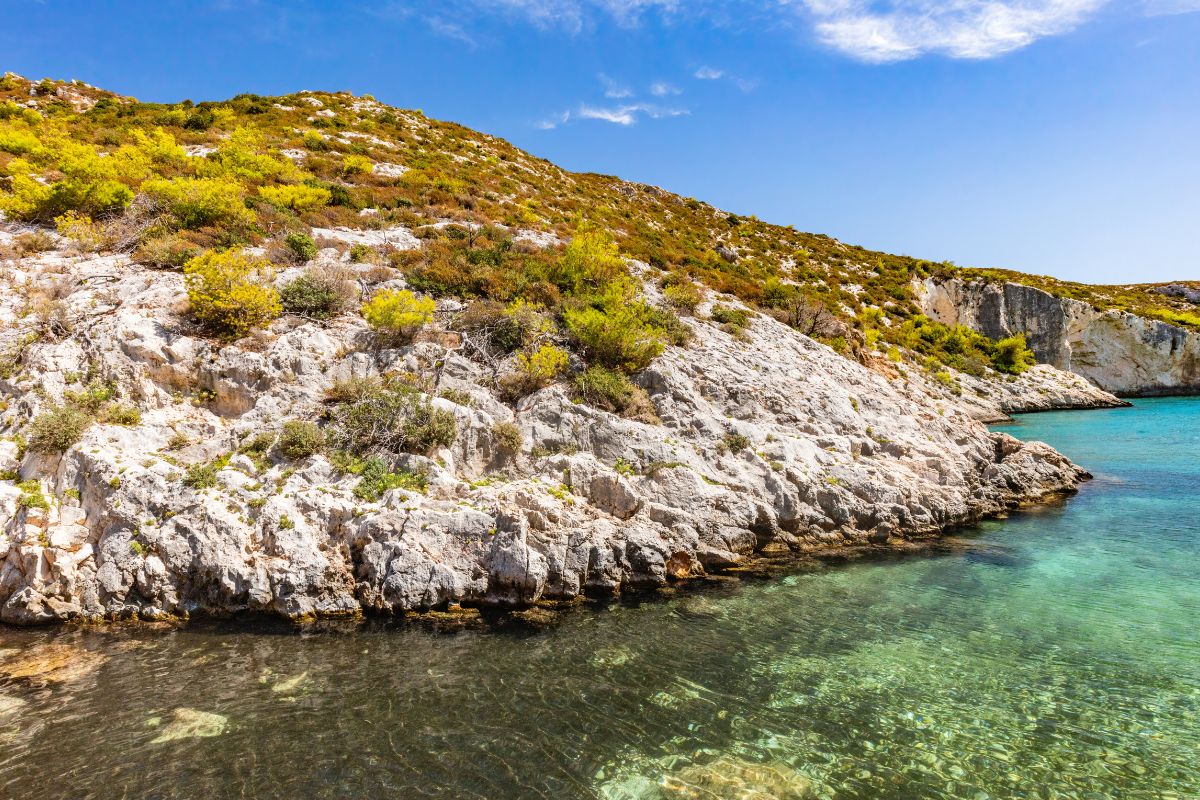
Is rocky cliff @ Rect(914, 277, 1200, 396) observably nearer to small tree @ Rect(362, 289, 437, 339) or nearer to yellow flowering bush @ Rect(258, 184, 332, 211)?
small tree @ Rect(362, 289, 437, 339)

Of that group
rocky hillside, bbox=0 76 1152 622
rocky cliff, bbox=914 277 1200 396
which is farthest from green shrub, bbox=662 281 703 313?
rocky cliff, bbox=914 277 1200 396

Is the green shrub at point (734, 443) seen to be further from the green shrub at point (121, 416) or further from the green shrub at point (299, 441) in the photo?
the green shrub at point (121, 416)

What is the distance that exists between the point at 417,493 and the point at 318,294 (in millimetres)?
8226

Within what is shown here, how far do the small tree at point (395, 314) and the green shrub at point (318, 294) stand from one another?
3.71 ft

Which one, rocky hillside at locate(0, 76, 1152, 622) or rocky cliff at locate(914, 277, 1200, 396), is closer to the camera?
rocky hillside at locate(0, 76, 1152, 622)

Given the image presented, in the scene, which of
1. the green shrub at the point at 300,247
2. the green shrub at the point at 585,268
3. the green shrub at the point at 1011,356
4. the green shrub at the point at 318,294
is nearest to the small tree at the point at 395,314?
the green shrub at the point at 318,294

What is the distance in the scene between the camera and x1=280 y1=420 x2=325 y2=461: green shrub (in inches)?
434

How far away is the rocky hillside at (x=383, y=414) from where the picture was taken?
9.46m

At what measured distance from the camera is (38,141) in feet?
75.4

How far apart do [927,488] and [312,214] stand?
2386cm

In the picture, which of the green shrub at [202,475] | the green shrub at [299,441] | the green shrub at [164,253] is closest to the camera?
the green shrub at [202,475]

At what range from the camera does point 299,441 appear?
36.4 ft

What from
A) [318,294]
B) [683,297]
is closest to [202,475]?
[318,294]

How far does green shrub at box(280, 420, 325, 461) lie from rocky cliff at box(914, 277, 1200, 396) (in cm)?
5257
